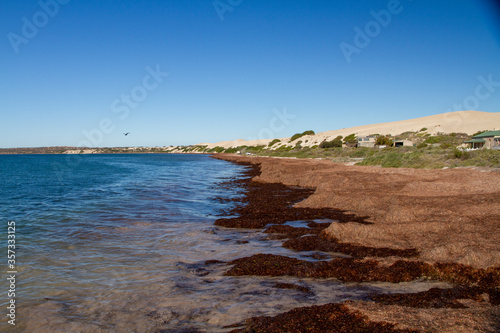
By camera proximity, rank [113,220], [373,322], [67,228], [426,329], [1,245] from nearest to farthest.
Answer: [426,329] → [373,322] → [1,245] → [67,228] → [113,220]

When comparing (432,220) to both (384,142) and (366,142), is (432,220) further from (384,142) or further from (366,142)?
(366,142)

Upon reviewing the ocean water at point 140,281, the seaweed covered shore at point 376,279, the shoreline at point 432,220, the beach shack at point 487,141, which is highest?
the beach shack at point 487,141

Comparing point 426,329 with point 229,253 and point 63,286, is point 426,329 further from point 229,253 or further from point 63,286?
point 63,286

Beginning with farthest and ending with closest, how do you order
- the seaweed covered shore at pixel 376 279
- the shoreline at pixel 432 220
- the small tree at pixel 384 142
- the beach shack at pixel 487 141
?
1. the small tree at pixel 384 142
2. the beach shack at pixel 487 141
3. the shoreline at pixel 432 220
4. the seaweed covered shore at pixel 376 279

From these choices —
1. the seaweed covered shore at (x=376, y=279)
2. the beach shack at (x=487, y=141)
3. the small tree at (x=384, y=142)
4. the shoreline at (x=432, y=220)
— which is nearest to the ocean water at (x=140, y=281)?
the seaweed covered shore at (x=376, y=279)

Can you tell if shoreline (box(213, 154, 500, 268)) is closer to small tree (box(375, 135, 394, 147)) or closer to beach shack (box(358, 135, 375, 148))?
small tree (box(375, 135, 394, 147))

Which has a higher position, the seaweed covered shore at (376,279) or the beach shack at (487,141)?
the beach shack at (487,141)

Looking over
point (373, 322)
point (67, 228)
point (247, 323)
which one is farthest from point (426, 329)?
point (67, 228)

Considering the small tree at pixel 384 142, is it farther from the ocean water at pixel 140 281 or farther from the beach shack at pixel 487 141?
the ocean water at pixel 140 281

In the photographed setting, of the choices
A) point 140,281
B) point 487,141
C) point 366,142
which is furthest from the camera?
point 366,142

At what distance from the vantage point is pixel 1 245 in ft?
28.0

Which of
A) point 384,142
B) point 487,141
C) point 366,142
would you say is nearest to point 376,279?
point 487,141

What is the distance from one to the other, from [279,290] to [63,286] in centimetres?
402

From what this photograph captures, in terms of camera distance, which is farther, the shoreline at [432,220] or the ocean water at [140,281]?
the shoreline at [432,220]
